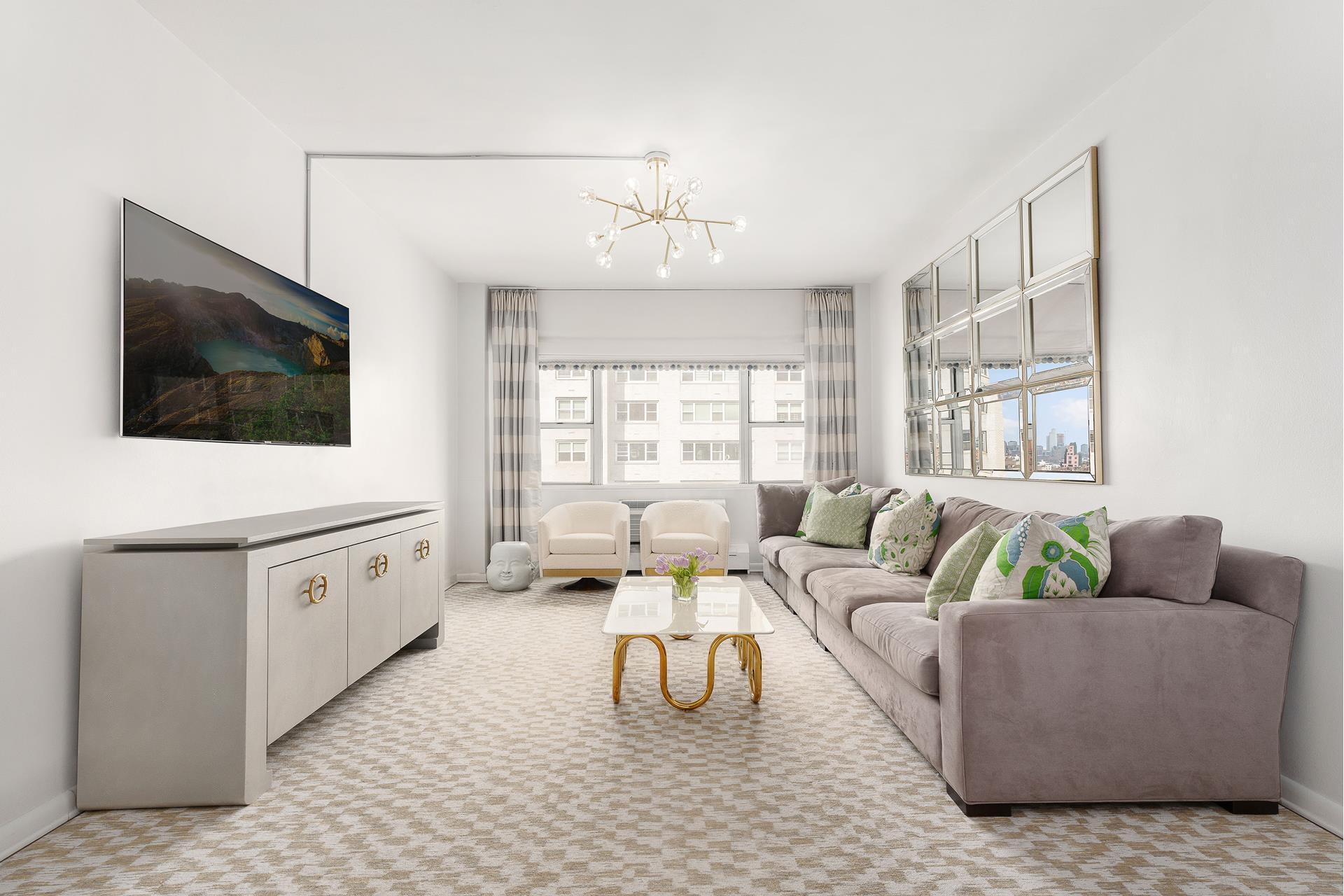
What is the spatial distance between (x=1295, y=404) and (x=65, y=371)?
12.1ft

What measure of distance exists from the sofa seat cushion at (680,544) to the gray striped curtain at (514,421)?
133cm

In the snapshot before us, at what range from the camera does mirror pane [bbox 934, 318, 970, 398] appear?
14.2ft

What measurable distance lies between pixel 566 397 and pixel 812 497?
8.29 ft

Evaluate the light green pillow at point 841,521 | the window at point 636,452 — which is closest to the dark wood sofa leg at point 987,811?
→ the light green pillow at point 841,521

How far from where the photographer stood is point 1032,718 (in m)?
2.07

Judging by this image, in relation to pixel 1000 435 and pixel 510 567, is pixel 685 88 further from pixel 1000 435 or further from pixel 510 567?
pixel 510 567

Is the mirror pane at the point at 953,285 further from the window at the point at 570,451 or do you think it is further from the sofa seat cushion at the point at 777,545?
the window at the point at 570,451

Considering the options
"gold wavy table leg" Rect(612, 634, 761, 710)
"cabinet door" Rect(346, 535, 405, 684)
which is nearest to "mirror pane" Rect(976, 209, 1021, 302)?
"gold wavy table leg" Rect(612, 634, 761, 710)

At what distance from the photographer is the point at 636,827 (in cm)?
201

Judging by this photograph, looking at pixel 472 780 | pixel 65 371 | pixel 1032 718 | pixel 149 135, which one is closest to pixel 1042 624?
pixel 1032 718

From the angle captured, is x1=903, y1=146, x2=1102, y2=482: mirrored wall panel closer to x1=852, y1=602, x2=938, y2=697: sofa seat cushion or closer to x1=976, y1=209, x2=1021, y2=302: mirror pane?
x1=976, y1=209, x2=1021, y2=302: mirror pane

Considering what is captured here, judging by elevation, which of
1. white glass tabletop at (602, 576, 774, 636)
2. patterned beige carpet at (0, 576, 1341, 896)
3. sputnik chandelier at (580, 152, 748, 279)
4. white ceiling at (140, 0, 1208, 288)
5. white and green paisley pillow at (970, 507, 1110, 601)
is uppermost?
white ceiling at (140, 0, 1208, 288)

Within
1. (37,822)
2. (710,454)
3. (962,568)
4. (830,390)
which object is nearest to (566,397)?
(710,454)

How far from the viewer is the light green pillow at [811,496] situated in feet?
17.6
